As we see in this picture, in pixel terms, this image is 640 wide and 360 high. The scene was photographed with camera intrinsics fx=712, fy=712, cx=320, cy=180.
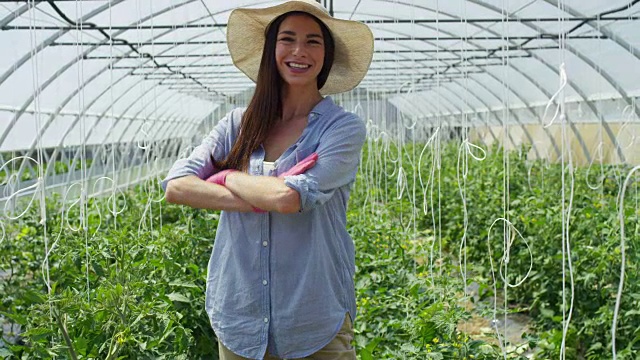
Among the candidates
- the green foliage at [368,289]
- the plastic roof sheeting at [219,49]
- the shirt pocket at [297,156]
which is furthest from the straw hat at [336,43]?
the plastic roof sheeting at [219,49]

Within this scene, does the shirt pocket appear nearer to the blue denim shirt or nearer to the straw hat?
the blue denim shirt

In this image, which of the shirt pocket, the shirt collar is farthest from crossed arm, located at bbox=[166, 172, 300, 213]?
the shirt collar

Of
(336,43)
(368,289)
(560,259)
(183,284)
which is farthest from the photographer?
(560,259)

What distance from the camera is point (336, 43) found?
6.97ft

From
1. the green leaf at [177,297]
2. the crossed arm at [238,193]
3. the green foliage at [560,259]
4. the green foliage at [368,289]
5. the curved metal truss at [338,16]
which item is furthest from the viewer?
the curved metal truss at [338,16]

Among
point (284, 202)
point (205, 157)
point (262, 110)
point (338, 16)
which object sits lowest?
point (284, 202)

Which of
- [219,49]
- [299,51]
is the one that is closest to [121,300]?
[299,51]

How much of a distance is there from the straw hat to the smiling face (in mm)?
72

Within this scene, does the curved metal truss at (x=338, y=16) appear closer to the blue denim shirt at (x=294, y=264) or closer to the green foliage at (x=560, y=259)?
the green foliage at (x=560, y=259)

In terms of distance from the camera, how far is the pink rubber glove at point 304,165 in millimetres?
1778

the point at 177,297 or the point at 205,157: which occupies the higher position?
the point at 205,157

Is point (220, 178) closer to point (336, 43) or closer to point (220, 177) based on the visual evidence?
point (220, 177)

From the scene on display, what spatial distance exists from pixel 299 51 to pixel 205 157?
1.28 ft

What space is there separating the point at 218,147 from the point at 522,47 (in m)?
8.86
